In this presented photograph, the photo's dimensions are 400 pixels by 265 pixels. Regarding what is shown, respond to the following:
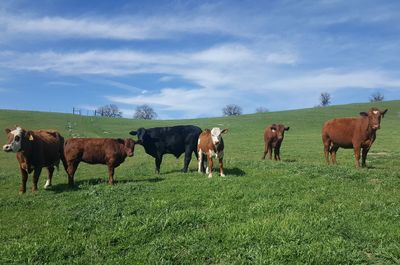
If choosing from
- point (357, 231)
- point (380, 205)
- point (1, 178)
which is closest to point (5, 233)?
point (357, 231)

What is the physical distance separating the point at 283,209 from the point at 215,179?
13.9 feet

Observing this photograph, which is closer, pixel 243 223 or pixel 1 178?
pixel 243 223

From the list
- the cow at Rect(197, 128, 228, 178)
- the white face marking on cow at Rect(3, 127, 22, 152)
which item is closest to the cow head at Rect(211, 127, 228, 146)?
the cow at Rect(197, 128, 228, 178)

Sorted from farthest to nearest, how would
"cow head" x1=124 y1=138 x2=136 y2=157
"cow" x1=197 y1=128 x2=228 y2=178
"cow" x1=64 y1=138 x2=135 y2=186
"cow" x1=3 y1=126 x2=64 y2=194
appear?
"cow" x1=197 y1=128 x2=228 y2=178 → "cow head" x1=124 y1=138 x2=136 y2=157 → "cow" x1=64 y1=138 x2=135 y2=186 → "cow" x1=3 y1=126 x2=64 y2=194

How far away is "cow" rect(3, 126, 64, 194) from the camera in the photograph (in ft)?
41.9

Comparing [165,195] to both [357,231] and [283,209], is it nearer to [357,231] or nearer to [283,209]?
[283,209]

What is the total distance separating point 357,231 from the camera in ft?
26.7

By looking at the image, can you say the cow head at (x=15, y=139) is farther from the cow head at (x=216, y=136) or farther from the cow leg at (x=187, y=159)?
the cow leg at (x=187, y=159)

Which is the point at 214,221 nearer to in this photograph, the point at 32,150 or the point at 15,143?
the point at 15,143

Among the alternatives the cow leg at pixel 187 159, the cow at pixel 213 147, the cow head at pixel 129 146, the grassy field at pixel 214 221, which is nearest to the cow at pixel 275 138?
the cow leg at pixel 187 159

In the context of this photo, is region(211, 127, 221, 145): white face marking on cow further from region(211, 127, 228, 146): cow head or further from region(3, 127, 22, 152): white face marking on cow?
region(3, 127, 22, 152): white face marking on cow

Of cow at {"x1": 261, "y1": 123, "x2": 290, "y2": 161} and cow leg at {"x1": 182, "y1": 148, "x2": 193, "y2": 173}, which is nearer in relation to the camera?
cow leg at {"x1": 182, "y1": 148, "x2": 193, "y2": 173}

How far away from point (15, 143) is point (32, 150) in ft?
2.51

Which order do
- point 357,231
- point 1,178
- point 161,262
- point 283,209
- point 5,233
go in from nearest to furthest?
point 161,262, point 357,231, point 5,233, point 283,209, point 1,178
